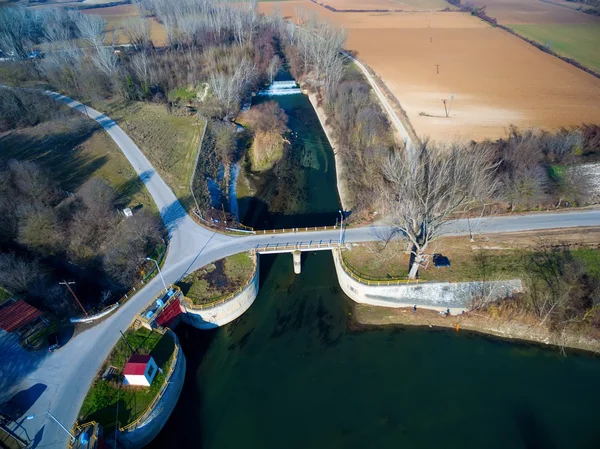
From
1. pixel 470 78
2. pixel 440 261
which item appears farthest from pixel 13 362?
pixel 470 78

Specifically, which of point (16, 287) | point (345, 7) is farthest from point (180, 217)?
point (345, 7)

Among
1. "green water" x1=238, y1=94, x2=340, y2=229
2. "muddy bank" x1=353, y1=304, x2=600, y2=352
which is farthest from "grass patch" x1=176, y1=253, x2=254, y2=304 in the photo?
"muddy bank" x1=353, y1=304, x2=600, y2=352

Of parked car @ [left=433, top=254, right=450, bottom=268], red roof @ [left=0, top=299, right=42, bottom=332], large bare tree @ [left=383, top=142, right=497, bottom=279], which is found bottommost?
parked car @ [left=433, top=254, right=450, bottom=268]

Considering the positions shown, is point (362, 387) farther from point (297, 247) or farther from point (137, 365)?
point (137, 365)

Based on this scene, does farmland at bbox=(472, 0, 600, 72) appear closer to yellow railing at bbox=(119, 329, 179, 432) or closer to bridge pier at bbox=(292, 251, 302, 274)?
bridge pier at bbox=(292, 251, 302, 274)

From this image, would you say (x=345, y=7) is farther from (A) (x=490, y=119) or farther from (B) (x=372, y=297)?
(B) (x=372, y=297)
